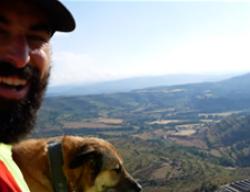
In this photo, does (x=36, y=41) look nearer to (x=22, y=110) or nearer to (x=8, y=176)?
(x=22, y=110)

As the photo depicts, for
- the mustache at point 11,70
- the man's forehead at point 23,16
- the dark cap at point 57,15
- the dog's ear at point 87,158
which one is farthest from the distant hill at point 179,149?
the mustache at point 11,70

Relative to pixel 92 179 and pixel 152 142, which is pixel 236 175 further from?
pixel 92 179

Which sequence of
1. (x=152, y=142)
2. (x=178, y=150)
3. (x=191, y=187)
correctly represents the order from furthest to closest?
(x=152, y=142)
(x=178, y=150)
(x=191, y=187)

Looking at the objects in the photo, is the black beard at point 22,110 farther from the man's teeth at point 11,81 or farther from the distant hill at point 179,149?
the distant hill at point 179,149

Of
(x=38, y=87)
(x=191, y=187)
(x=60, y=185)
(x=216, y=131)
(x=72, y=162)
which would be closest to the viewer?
(x=38, y=87)

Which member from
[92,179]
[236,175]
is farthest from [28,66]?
[236,175]

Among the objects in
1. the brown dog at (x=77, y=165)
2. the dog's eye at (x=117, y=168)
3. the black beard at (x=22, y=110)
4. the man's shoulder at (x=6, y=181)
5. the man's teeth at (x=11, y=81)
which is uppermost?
the man's teeth at (x=11, y=81)
